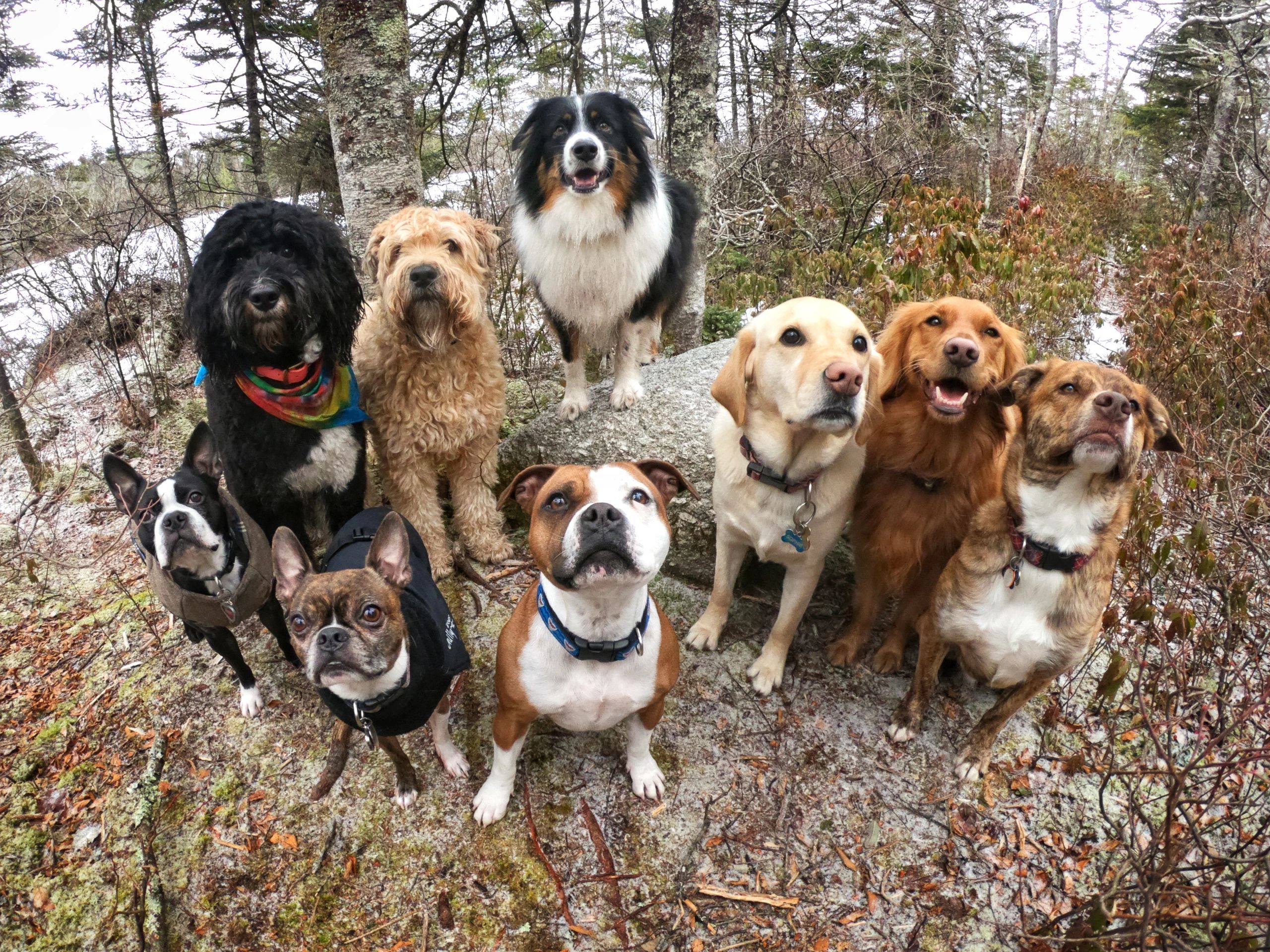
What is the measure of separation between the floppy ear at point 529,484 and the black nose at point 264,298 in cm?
132

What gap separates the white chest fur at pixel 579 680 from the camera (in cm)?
230

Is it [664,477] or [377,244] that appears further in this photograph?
[377,244]

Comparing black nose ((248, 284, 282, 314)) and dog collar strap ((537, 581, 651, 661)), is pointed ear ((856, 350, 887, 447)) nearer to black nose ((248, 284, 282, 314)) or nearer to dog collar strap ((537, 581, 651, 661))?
dog collar strap ((537, 581, 651, 661))

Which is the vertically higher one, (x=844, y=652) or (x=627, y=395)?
(x=627, y=395)

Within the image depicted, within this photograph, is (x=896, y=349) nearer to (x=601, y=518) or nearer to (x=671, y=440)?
(x=671, y=440)

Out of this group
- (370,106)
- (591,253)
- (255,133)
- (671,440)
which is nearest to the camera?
(591,253)

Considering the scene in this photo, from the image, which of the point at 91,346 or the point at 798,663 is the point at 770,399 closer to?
the point at 798,663

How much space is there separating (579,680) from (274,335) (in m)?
1.91

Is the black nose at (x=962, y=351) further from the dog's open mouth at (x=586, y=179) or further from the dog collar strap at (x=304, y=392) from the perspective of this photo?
the dog collar strap at (x=304, y=392)

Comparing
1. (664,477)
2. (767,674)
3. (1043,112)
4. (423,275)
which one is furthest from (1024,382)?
(1043,112)

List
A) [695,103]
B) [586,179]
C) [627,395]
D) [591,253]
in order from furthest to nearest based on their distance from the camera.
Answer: [695,103] → [627,395] → [591,253] → [586,179]

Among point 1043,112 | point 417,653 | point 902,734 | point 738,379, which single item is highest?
point 1043,112

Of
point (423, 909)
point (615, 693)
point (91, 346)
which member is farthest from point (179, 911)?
point (91, 346)

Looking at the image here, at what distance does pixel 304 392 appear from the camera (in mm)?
2975
